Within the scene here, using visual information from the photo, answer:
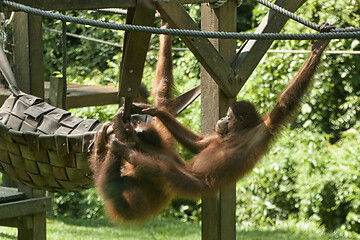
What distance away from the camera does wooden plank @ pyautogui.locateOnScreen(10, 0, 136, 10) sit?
103 inches

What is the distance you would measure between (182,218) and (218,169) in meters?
5.06

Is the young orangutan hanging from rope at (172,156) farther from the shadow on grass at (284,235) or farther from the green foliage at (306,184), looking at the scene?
the green foliage at (306,184)

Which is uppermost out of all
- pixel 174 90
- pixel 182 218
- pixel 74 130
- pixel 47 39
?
pixel 47 39

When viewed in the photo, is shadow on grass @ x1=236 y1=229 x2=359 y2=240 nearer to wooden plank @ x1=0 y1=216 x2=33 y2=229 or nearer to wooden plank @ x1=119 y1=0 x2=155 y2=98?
wooden plank @ x1=0 y1=216 x2=33 y2=229

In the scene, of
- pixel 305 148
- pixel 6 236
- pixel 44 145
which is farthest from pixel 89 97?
pixel 305 148

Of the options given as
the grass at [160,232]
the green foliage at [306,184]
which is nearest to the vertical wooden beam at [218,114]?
the grass at [160,232]

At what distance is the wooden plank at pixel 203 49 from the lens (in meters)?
3.15

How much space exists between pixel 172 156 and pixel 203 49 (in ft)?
2.07

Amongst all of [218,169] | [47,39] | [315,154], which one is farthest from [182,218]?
[218,169]

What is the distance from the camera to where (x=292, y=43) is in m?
7.84

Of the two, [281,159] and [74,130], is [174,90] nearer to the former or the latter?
[74,130]

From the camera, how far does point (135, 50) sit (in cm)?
271

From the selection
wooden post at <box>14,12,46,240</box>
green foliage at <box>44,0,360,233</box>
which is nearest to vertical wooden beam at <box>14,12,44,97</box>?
wooden post at <box>14,12,46,240</box>

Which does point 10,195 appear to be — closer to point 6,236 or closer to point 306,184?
point 6,236
